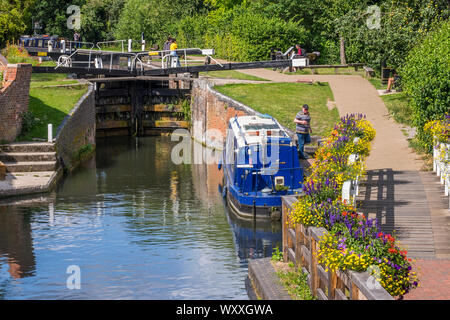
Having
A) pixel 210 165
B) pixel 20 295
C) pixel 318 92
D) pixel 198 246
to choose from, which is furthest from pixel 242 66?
pixel 20 295

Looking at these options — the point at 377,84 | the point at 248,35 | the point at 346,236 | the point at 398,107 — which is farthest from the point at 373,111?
the point at 346,236

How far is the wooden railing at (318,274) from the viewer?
1052 centimetres

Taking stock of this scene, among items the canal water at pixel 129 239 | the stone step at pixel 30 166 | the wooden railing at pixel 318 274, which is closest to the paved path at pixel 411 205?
the wooden railing at pixel 318 274

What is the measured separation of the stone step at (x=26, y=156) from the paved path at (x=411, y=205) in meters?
11.8

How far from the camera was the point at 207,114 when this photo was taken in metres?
38.5

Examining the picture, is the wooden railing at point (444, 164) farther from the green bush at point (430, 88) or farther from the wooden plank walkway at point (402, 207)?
the green bush at point (430, 88)

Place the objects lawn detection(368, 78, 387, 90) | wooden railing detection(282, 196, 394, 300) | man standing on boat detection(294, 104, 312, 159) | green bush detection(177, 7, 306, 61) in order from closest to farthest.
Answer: wooden railing detection(282, 196, 394, 300)
man standing on boat detection(294, 104, 312, 159)
lawn detection(368, 78, 387, 90)
green bush detection(177, 7, 306, 61)

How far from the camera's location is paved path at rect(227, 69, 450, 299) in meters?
13.6

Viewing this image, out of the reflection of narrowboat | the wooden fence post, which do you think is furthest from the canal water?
the wooden fence post

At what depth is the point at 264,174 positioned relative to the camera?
23562mm

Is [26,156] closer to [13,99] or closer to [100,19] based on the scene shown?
[13,99]

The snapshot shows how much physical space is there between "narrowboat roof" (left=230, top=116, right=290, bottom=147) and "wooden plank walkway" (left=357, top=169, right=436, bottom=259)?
3.44m

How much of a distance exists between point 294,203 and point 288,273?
148cm

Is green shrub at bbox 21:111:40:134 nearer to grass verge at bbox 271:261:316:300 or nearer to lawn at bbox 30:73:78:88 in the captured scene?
lawn at bbox 30:73:78:88
